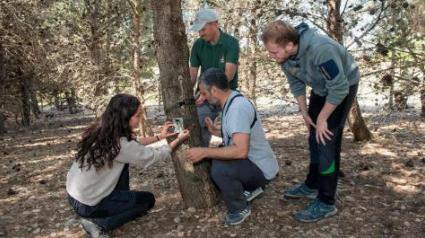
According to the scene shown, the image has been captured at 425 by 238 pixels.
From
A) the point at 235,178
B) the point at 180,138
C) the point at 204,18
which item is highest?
the point at 204,18

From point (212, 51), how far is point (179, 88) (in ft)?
3.44

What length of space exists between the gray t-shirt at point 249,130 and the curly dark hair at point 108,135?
0.86 meters

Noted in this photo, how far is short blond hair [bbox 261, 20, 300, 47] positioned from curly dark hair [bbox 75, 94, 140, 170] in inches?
52.4

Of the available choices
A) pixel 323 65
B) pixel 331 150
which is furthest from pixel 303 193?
pixel 323 65

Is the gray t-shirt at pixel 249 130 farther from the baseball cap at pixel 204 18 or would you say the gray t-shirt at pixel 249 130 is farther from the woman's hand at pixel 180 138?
the baseball cap at pixel 204 18

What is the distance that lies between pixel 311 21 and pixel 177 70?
4.36 meters

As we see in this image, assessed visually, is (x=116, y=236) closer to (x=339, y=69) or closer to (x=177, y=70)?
(x=177, y=70)

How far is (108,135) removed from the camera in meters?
3.52

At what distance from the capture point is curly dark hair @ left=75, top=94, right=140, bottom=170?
351cm

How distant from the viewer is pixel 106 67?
11.4 m

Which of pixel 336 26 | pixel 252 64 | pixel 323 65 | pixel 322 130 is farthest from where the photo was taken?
pixel 252 64

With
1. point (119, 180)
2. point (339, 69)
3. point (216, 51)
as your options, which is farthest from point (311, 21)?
point (119, 180)

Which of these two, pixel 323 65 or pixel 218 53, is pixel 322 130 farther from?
pixel 218 53

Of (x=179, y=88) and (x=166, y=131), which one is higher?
(x=179, y=88)
